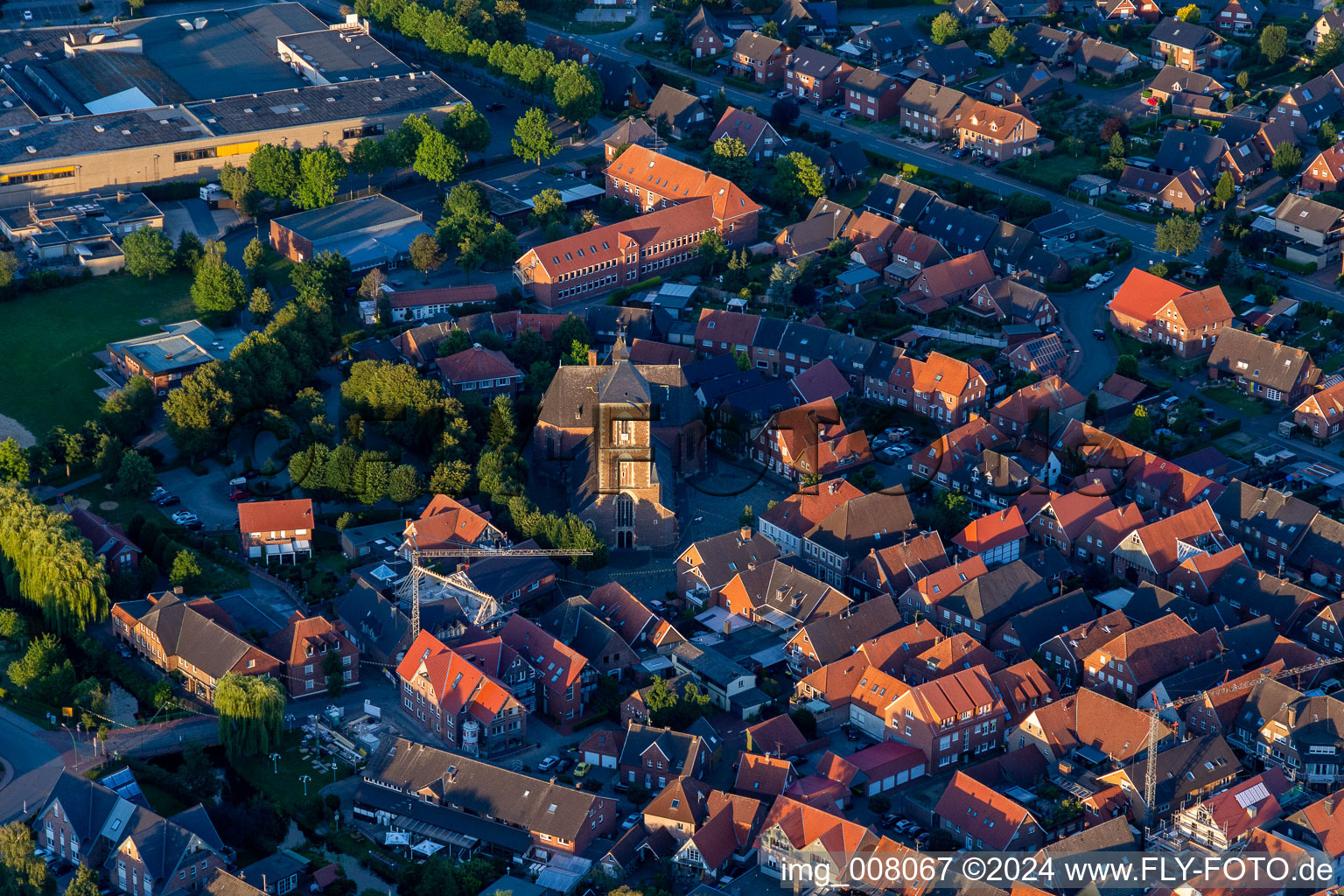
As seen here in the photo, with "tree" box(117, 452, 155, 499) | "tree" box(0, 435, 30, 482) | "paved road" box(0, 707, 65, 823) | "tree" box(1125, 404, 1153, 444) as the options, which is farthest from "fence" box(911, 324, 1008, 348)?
"paved road" box(0, 707, 65, 823)

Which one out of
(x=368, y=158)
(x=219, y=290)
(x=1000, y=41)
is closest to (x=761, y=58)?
(x=1000, y=41)

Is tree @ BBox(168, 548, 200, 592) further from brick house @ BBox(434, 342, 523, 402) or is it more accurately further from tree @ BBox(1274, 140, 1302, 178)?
tree @ BBox(1274, 140, 1302, 178)

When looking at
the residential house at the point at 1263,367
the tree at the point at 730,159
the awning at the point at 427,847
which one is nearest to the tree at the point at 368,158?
the tree at the point at 730,159

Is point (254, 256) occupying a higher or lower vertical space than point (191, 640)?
lower

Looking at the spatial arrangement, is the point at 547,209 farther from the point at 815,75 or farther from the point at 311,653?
the point at 311,653

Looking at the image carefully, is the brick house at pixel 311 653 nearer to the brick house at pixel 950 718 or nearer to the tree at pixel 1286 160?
the brick house at pixel 950 718

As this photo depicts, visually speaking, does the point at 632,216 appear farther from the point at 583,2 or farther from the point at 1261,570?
the point at 1261,570
